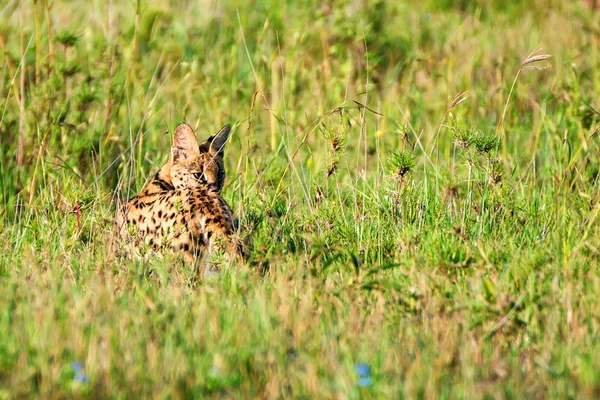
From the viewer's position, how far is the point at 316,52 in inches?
326

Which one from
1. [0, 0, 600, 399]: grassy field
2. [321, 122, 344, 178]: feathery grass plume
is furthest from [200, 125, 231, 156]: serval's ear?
[321, 122, 344, 178]: feathery grass plume

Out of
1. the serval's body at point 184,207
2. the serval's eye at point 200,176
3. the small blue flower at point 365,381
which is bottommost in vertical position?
the serval's eye at point 200,176

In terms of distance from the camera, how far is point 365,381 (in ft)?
10.5

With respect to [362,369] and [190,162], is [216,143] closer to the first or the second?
[190,162]

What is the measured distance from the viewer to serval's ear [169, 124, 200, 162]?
19.2ft

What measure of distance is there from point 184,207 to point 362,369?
205 centimetres

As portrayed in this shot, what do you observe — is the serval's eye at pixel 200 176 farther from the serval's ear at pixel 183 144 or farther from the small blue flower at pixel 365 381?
the small blue flower at pixel 365 381

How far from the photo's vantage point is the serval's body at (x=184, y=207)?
4.91 meters

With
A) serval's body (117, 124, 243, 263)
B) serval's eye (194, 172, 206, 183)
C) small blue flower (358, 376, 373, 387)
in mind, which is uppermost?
small blue flower (358, 376, 373, 387)

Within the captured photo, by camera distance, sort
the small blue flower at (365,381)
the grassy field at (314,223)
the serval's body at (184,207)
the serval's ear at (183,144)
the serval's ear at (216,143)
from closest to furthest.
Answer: the small blue flower at (365,381)
the grassy field at (314,223)
the serval's body at (184,207)
the serval's ear at (183,144)
the serval's ear at (216,143)

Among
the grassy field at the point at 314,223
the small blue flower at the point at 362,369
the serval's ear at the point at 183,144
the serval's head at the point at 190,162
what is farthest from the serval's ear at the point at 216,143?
the small blue flower at the point at 362,369

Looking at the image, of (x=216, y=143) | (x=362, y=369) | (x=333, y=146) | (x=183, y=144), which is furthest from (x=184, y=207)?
(x=362, y=369)

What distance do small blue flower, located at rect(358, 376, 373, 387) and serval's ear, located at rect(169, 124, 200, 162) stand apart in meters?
2.86

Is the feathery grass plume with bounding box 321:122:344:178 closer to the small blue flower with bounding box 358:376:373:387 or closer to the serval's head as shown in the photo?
the serval's head
